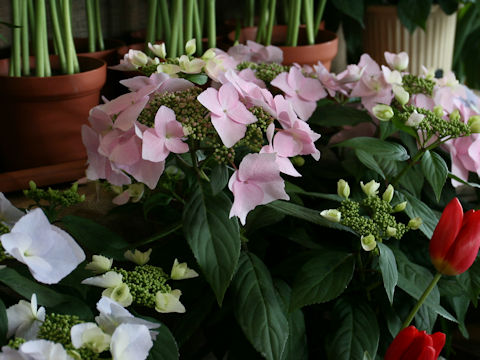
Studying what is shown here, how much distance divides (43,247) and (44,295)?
0.21 feet

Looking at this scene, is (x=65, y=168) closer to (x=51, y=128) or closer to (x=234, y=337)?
(x=51, y=128)

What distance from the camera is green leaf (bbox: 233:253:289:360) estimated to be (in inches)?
26.0

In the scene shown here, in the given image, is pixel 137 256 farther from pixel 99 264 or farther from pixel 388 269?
pixel 388 269

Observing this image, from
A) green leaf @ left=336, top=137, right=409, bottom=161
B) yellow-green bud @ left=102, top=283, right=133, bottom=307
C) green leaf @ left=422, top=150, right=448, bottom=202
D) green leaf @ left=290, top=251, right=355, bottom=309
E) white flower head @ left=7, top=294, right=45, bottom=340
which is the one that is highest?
green leaf @ left=336, top=137, right=409, bottom=161

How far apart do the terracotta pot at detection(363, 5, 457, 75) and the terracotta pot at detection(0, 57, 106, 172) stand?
0.84 meters

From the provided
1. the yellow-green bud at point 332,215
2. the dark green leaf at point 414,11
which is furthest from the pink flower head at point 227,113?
the dark green leaf at point 414,11

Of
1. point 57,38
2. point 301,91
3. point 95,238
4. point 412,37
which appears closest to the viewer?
point 95,238

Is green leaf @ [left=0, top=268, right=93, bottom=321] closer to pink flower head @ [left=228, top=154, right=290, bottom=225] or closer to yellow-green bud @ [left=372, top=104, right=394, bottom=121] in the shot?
pink flower head @ [left=228, top=154, right=290, bottom=225]

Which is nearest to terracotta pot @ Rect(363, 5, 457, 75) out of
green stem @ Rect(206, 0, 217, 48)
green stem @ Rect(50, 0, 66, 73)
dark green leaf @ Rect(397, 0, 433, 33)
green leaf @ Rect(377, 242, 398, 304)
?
dark green leaf @ Rect(397, 0, 433, 33)

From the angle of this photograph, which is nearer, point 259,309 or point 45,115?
point 259,309

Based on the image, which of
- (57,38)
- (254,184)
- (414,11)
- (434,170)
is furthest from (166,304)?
(414,11)

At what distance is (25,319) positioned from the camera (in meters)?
0.56

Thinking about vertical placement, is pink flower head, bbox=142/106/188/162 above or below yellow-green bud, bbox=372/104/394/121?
above

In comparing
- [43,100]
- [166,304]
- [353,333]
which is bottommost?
[353,333]
